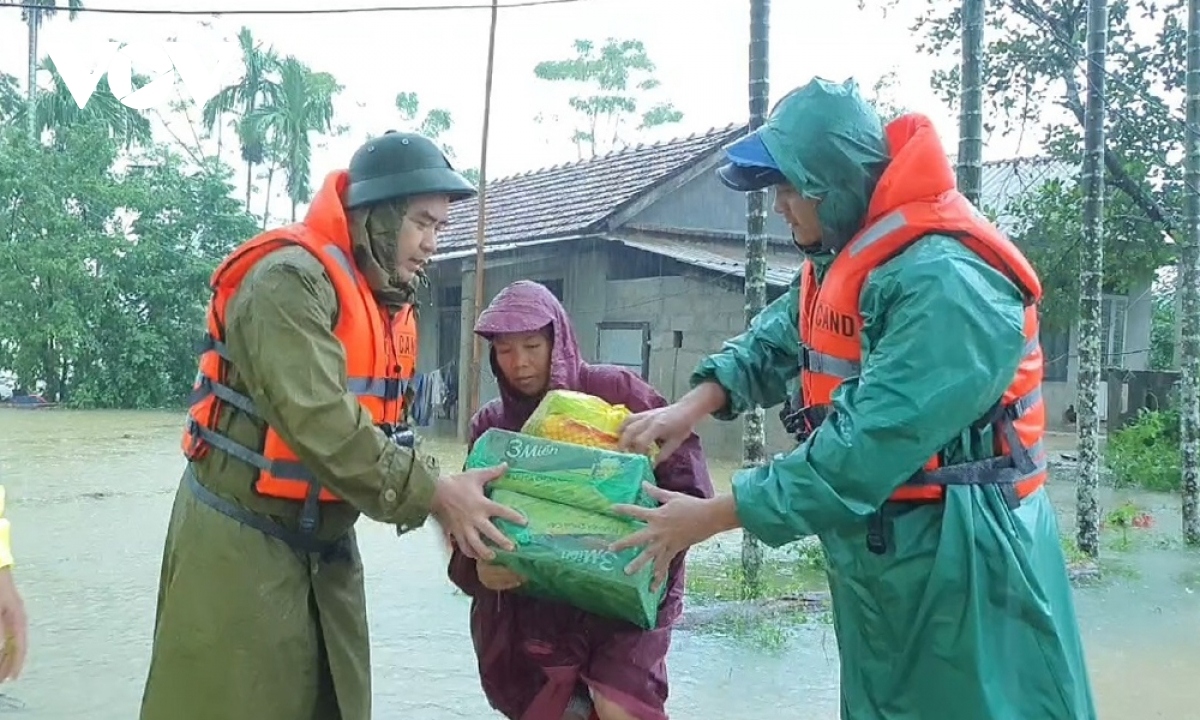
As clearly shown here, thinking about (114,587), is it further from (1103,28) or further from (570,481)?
(1103,28)

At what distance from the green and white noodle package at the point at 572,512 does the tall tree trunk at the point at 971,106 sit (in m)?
4.42

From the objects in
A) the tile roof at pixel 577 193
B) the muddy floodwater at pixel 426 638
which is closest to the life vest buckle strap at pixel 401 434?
the muddy floodwater at pixel 426 638

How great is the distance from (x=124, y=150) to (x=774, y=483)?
2848cm

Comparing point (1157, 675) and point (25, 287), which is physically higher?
point (25, 287)

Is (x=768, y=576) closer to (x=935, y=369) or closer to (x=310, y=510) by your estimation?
(x=310, y=510)

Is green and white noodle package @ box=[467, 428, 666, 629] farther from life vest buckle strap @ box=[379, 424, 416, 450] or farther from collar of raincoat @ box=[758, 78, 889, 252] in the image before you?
collar of raincoat @ box=[758, 78, 889, 252]

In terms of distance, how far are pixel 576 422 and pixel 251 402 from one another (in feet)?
2.51

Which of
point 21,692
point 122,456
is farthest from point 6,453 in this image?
point 21,692

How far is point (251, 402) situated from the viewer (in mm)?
2488

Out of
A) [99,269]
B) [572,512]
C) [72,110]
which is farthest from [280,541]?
[72,110]

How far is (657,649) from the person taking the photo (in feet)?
10.0

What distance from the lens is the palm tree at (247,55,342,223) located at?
30250 millimetres

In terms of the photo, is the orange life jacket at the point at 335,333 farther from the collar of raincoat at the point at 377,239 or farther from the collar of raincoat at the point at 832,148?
the collar of raincoat at the point at 832,148

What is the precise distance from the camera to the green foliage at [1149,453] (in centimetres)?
1218
